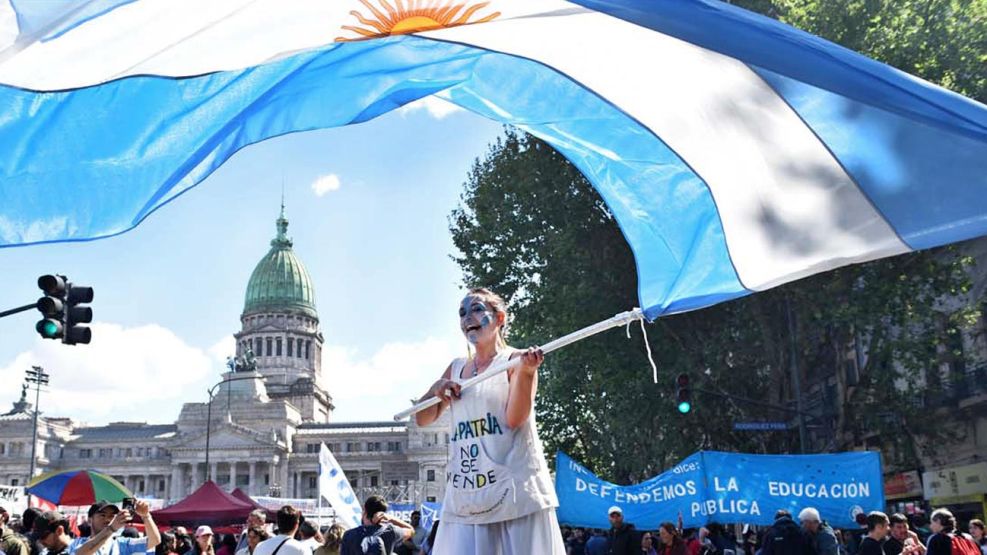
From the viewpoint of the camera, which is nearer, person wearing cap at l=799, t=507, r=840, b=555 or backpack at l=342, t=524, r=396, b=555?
backpack at l=342, t=524, r=396, b=555

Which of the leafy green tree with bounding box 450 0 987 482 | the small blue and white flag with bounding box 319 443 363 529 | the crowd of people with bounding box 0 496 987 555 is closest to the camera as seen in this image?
the crowd of people with bounding box 0 496 987 555

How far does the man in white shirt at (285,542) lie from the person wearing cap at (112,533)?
86cm

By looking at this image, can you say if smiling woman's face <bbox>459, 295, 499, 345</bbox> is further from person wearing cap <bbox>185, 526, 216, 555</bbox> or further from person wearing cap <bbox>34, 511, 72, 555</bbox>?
person wearing cap <bbox>185, 526, 216, 555</bbox>

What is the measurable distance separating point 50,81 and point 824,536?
366 inches

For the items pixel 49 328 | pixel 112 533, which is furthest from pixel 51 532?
pixel 49 328

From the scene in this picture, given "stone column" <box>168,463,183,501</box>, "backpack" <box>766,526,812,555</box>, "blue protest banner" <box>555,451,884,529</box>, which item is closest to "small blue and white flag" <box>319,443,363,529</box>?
"blue protest banner" <box>555,451,884,529</box>

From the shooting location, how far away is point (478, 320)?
454 centimetres

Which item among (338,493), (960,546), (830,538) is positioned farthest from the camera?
(338,493)

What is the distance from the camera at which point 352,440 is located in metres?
121

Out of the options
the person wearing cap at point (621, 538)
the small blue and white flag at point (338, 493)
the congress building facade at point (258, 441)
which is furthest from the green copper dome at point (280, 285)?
the person wearing cap at point (621, 538)

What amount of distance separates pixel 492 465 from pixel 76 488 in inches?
630

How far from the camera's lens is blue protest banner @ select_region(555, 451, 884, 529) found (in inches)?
543

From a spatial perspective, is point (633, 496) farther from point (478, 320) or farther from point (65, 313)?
point (478, 320)

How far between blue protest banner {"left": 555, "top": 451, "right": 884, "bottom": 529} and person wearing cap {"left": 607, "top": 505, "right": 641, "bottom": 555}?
1694 millimetres
